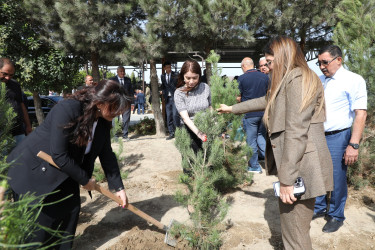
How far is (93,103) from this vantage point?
1.61 m

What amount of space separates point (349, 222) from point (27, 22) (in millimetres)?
8386

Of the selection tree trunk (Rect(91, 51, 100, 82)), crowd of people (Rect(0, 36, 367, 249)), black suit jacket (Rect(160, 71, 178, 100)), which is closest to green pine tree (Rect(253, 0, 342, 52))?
black suit jacket (Rect(160, 71, 178, 100))

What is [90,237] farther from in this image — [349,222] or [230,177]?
[349,222]

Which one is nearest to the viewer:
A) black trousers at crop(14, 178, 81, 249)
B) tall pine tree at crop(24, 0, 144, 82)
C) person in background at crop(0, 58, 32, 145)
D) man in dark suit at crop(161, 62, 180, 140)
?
black trousers at crop(14, 178, 81, 249)

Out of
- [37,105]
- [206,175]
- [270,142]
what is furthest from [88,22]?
[270,142]

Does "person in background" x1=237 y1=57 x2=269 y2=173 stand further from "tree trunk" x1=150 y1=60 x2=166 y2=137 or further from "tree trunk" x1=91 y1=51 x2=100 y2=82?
"tree trunk" x1=91 y1=51 x2=100 y2=82

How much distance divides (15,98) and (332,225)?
4011 millimetres

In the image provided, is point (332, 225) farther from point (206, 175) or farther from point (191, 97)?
point (191, 97)

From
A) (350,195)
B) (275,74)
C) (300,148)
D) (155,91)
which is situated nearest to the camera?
(300,148)

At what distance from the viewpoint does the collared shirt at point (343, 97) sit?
239 centimetres

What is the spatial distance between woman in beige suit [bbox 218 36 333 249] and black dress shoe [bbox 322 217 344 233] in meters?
Answer: 1.26

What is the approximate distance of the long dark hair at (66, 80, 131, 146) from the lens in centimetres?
159

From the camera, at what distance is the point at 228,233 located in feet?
8.64

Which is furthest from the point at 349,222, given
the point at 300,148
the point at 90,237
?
the point at 90,237
